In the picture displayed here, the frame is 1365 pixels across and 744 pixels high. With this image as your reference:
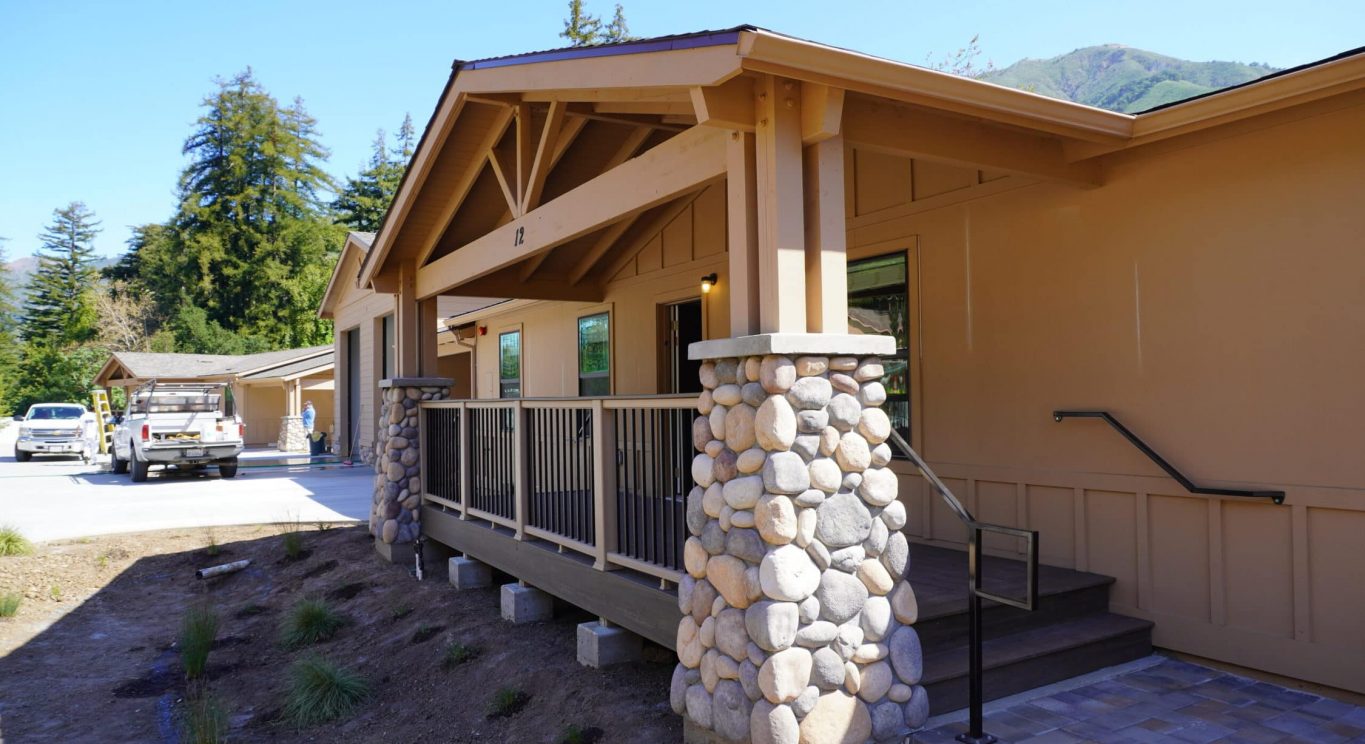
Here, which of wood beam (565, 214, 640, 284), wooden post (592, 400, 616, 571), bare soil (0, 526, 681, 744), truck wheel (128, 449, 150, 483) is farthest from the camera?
truck wheel (128, 449, 150, 483)

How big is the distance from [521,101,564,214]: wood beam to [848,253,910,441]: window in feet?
7.80

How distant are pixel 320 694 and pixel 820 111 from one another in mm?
4780

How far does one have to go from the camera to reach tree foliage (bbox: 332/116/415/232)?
43969mm

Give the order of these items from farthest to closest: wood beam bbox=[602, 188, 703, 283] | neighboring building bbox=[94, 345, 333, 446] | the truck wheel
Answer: neighboring building bbox=[94, 345, 333, 446] < the truck wheel < wood beam bbox=[602, 188, 703, 283]

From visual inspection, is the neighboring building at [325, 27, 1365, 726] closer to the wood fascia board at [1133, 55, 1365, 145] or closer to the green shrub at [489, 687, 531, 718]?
the wood fascia board at [1133, 55, 1365, 145]

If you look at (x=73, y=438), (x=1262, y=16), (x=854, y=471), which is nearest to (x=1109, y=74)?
(x=1262, y=16)

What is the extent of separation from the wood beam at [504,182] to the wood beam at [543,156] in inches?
5.6

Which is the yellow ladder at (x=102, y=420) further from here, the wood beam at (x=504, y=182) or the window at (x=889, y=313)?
the window at (x=889, y=313)

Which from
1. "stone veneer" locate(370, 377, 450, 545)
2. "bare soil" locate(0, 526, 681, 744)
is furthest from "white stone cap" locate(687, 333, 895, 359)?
"stone veneer" locate(370, 377, 450, 545)

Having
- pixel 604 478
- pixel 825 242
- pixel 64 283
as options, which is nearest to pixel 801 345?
pixel 825 242

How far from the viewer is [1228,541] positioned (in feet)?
14.4

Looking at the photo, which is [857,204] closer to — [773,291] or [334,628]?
[773,291]

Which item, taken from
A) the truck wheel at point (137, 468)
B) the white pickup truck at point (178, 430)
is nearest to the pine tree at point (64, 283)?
the white pickup truck at point (178, 430)

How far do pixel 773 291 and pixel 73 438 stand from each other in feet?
85.4
